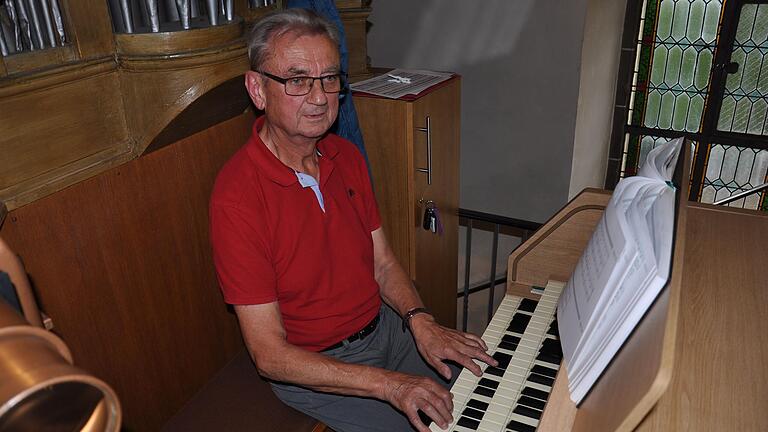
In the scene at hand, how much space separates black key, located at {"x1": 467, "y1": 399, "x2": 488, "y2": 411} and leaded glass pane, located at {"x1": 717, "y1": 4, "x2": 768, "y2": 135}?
3734mm

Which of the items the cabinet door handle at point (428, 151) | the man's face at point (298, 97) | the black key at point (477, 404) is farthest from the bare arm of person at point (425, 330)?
the cabinet door handle at point (428, 151)

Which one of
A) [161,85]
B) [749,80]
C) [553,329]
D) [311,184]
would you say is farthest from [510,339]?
[749,80]

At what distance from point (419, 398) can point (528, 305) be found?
1.91 feet

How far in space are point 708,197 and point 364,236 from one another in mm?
3724

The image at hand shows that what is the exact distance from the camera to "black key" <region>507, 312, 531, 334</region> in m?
1.81

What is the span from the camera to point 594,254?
1.42 meters

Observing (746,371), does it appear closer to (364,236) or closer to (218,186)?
(364,236)

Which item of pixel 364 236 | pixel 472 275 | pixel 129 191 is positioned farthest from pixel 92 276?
pixel 472 275

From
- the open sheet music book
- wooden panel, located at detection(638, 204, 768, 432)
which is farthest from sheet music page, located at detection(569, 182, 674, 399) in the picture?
wooden panel, located at detection(638, 204, 768, 432)

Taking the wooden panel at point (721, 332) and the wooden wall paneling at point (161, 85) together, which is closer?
the wooden panel at point (721, 332)

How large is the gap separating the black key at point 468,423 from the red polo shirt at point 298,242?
59 centimetres

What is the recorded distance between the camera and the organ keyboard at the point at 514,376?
4.81 ft

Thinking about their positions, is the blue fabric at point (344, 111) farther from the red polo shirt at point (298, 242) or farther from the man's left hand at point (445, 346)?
the man's left hand at point (445, 346)

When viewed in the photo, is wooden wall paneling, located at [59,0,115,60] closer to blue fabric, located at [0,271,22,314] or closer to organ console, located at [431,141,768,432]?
blue fabric, located at [0,271,22,314]
